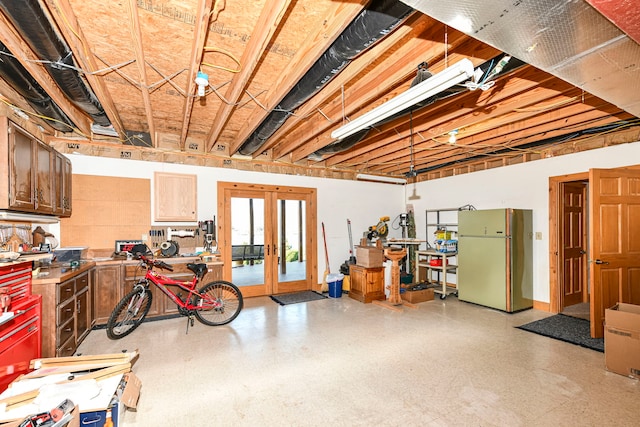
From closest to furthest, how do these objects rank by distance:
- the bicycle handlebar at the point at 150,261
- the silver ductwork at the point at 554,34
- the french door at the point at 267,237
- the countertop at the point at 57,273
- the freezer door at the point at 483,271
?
the silver ductwork at the point at 554,34 → the countertop at the point at 57,273 → the bicycle handlebar at the point at 150,261 → the freezer door at the point at 483,271 → the french door at the point at 267,237

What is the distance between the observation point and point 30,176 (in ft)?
9.96

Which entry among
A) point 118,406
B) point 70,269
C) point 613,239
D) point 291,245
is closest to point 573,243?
point 613,239

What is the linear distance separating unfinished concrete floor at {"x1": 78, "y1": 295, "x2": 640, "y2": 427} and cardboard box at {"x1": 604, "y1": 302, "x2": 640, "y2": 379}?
122 mm

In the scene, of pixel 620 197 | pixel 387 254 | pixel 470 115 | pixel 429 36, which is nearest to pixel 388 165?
pixel 387 254

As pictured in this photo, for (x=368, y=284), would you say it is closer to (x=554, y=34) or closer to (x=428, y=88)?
(x=428, y=88)

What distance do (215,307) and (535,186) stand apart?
568 centimetres

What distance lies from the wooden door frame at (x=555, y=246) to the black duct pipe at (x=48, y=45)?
21.0 feet

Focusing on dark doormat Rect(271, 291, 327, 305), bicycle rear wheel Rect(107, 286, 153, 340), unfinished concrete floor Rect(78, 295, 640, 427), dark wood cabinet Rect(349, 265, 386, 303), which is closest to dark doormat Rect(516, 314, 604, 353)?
unfinished concrete floor Rect(78, 295, 640, 427)

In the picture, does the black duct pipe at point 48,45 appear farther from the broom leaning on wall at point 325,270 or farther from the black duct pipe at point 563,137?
the broom leaning on wall at point 325,270

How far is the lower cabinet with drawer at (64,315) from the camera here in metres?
2.76

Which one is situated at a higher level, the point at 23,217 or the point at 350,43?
the point at 350,43

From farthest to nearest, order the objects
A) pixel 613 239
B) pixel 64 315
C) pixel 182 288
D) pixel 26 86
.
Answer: pixel 182 288, pixel 613 239, pixel 64 315, pixel 26 86

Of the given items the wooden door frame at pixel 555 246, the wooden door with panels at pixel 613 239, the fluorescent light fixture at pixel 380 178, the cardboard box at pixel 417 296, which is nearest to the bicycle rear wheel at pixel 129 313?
the cardboard box at pixel 417 296

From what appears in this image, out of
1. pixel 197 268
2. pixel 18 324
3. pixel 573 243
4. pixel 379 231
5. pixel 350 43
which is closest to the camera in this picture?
pixel 350 43
